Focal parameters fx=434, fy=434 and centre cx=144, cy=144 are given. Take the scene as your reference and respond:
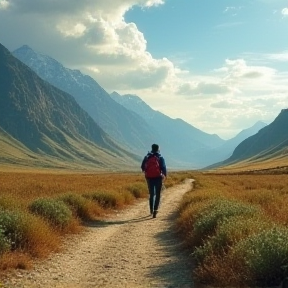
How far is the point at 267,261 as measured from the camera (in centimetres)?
723

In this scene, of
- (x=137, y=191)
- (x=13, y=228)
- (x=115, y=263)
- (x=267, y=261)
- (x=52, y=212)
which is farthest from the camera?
(x=137, y=191)

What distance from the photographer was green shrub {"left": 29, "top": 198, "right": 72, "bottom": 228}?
14.0 metres

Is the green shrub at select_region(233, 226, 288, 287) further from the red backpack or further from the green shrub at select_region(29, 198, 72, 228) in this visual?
the red backpack

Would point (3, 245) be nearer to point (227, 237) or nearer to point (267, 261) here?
point (227, 237)

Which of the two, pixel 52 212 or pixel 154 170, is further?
pixel 154 170

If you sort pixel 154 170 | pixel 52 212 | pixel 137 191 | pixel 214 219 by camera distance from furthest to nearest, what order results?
pixel 137 191 < pixel 154 170 < pixel 52 212 < pixel 214 219

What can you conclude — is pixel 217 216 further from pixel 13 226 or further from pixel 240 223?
pixel 13 226

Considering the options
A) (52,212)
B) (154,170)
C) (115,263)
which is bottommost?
(115,263)

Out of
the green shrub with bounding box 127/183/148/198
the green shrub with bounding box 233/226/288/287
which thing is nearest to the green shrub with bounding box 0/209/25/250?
the green shrub with bounding box 233/226/288/287

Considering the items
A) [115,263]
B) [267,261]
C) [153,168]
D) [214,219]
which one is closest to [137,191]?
[153,168]

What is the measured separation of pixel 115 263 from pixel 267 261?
4.12m

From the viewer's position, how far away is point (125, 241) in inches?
515

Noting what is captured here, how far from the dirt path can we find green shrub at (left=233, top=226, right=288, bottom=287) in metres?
1.49

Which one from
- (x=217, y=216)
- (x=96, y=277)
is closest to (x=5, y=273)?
(x=96, y=277)
